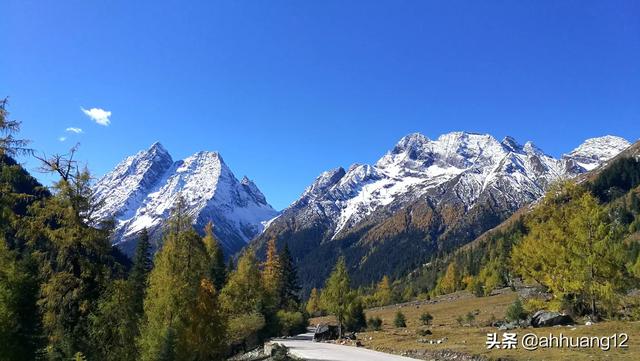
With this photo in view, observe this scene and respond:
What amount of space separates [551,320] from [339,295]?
92.8 feet

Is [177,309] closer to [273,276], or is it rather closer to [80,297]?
[80,297]

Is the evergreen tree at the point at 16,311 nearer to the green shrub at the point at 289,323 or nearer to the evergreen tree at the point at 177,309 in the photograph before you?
the evergreen tree at the point at 177,309

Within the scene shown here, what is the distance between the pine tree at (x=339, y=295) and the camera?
A: 6034 cm

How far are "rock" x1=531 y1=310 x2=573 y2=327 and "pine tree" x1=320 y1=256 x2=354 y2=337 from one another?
25.6 meters

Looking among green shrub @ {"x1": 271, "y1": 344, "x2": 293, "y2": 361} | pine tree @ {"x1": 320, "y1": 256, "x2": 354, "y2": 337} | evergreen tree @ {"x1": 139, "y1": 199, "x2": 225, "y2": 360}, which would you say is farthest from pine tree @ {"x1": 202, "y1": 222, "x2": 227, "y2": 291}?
evergreen tree @ {"x1": 139, "y1": 199, "x2": 225, "y2": 360}

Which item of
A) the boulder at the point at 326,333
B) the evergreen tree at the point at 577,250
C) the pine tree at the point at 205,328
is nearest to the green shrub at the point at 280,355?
the pine tree at the point at 205,328

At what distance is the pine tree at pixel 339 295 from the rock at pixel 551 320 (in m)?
25.6

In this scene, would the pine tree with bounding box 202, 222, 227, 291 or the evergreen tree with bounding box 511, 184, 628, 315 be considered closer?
the evergreen tree with bounding box 511, 184, 628, 315

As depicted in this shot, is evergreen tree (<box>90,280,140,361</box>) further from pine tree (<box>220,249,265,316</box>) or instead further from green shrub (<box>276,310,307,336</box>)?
green shrub (<box>276,310,307,336</box>)

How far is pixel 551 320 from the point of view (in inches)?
1563

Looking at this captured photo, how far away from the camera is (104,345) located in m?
25.3

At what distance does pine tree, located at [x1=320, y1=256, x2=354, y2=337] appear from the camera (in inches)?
2376

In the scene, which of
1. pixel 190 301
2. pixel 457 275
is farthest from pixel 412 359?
pixel 457 275

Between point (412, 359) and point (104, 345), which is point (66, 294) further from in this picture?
point (412, 359)
